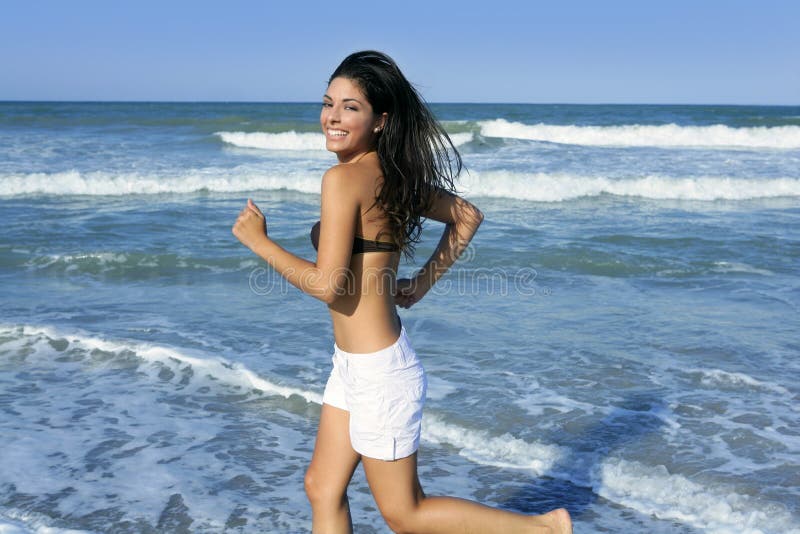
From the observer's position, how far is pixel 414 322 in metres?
6.68

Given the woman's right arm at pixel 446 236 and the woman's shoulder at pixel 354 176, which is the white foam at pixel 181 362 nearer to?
the woman's right arm at pixel 446 236

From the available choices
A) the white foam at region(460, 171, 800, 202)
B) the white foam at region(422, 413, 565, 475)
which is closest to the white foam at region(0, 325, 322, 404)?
the white foam at region(422, 413, 565, 475)

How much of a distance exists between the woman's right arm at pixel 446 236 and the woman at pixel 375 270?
71 mm

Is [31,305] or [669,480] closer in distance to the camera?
[669,480]

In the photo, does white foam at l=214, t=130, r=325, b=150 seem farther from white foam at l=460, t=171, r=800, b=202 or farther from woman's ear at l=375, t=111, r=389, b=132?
woman's ear at l=375, t=111, r=389, b=132

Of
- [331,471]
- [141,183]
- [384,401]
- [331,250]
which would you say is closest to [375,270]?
[331,250]

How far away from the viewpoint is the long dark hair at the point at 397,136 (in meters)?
2.39

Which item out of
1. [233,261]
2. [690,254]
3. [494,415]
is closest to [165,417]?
[494,415]

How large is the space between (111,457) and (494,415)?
208cm

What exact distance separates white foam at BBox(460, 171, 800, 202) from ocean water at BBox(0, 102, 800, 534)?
2663 mm

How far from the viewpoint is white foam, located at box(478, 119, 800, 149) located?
3070 cm

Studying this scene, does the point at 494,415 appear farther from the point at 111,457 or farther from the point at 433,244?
the point at 433,244

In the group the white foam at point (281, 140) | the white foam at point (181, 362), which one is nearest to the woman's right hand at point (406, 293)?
the white foam at point (181, 362)

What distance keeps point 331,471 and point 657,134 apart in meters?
32.2
